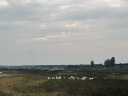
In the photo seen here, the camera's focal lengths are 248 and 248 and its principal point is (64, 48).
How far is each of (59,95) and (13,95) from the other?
20.4 ft

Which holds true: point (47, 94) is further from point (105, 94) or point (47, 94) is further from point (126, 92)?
point (126, 92)

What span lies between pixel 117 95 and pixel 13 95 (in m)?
13.9

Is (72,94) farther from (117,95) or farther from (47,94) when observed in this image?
(117,95)

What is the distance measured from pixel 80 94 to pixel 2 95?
10511 mm

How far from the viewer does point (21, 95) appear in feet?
110

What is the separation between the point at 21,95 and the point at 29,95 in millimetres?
1067

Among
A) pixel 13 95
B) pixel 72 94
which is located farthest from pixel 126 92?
pixel 13 95

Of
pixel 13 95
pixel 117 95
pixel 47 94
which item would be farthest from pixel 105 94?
pixel 13 95

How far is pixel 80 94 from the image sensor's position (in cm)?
3416

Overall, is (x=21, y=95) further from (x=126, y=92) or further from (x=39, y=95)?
(x=126, y=92)

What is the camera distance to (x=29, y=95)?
3350 cm

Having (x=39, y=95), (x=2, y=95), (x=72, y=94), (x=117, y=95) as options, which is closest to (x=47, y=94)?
(x=39, y=95)

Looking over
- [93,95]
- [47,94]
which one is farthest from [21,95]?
[93,95]

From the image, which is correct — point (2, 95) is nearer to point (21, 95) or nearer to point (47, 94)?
point (21, 95)
